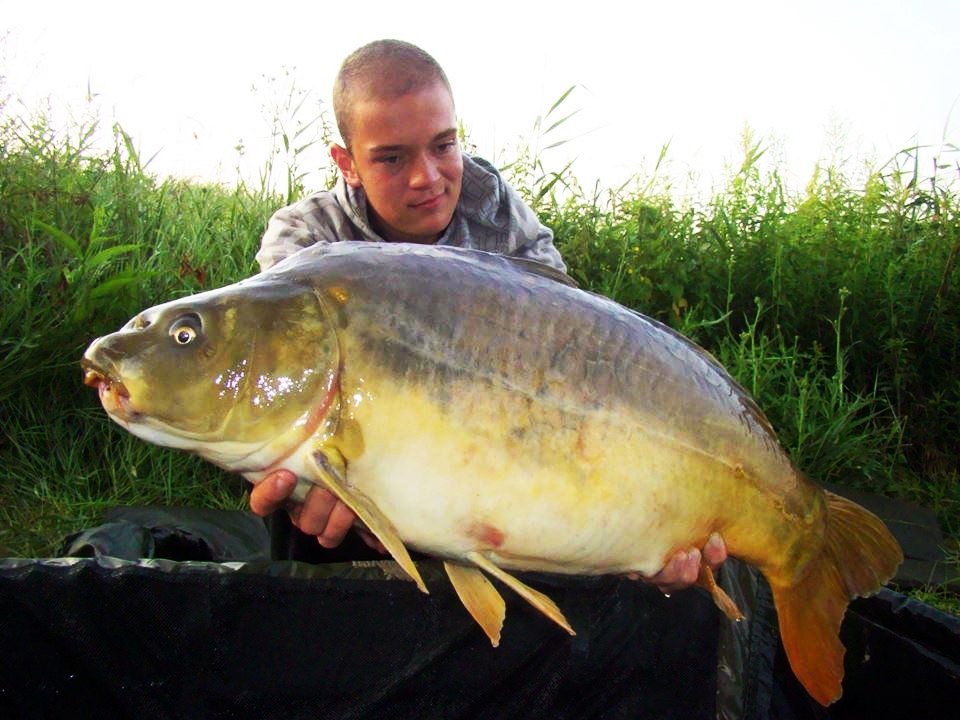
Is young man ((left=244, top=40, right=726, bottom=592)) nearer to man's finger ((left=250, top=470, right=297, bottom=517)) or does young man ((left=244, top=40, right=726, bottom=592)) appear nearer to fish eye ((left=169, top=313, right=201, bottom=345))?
man's finger ((left=250, top=470, right=297, bottom=517))

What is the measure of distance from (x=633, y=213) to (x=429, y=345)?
1981 millimetres

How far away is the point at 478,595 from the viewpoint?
1136 millimetres

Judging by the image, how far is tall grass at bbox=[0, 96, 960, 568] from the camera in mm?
2131


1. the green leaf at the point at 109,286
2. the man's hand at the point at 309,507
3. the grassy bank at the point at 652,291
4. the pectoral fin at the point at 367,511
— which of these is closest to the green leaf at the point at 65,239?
the grassy bank at the point at 652,291

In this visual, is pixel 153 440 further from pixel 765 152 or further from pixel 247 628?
pixel 765 152

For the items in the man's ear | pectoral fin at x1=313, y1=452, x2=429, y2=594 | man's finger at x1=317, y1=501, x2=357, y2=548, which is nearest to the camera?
pectoral fin at x1=313, y1=452, x2=429, y2=594

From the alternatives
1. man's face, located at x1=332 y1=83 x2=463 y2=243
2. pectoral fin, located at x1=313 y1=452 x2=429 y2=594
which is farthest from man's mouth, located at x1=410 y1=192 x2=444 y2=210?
pectoral fin, located at x1=313 y1=452 x2=429 y2=594

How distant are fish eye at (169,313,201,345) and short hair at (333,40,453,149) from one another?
92 cm

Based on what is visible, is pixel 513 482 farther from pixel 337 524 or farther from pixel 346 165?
pixel 346 165

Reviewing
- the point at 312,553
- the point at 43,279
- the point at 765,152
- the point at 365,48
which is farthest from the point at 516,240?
the point at 765,152

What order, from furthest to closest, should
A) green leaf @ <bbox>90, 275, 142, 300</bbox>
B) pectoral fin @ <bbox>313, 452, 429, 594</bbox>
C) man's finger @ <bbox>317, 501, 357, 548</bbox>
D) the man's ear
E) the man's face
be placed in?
green leaf @ <bbox>90, 275, 142, 300</bbox>, the man's ear, the man's face, man's finger @ <bbox>317, 501, 357, 548</bbox>, pectoral fin @ <bbox>313, 452, 429, 594</bbox>

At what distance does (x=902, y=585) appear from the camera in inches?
79.1

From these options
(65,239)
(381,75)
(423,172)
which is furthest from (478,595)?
(65,239)

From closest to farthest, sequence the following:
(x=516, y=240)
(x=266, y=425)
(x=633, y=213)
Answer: (x=266, y=425) < (x=516, y=240) < (x=633, y=213)
